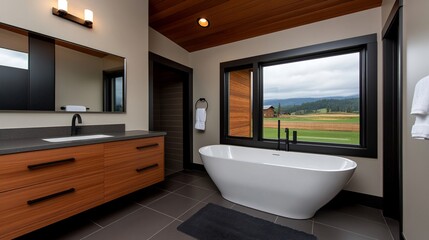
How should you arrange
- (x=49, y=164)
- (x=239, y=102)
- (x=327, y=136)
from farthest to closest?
1. (x=239, y=102)
2. (x=327, y=136)
3. (x=49, y=164)

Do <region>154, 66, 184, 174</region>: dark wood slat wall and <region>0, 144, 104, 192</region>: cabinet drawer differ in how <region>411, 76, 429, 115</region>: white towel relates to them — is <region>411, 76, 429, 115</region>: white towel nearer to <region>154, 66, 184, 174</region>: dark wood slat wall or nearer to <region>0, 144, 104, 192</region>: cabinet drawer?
<region>0, 144, 104, 192</region>: cabinet drawer

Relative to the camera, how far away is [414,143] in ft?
3.96

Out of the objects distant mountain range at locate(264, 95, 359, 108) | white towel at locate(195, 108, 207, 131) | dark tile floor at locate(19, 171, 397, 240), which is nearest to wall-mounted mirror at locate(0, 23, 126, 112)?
dark tile floor at locate(19, 171, 397, 240)

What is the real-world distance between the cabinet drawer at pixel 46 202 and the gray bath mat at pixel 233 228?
2.78ft

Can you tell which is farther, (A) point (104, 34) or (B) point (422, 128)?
(A) point (104, 34)

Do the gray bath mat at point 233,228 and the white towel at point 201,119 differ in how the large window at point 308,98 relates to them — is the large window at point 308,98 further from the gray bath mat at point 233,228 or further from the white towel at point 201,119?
the gray bath mat at point 233,228

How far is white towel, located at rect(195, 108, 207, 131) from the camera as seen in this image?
10.8 feet

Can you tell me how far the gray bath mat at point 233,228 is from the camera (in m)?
1.54

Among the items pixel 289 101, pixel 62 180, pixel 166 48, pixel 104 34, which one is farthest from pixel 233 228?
pixel 166 48

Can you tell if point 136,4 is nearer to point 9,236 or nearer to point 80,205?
point 80,205

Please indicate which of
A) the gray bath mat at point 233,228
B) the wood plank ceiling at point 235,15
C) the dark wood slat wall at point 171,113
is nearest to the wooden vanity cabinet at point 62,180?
the gray bath mat at point 233,228

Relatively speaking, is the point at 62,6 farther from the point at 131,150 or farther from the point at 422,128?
the point at 422,128

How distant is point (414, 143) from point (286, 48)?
1808 mm

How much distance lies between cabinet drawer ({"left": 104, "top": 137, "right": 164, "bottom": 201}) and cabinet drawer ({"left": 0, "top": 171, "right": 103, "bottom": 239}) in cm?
11
